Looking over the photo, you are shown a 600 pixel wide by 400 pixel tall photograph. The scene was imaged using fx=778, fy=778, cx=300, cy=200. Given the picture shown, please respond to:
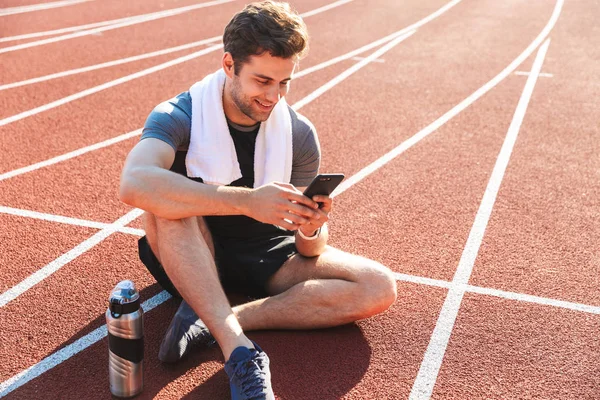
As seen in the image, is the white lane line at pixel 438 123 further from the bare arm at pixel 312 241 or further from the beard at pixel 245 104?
the beard at pixel 245 104

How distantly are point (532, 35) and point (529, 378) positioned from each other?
8.52 meters

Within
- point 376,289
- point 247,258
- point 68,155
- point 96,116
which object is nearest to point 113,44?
point 96,116

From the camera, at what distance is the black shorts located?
399 centimetres

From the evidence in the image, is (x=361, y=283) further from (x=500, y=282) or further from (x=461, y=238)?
(x=461, y=238)

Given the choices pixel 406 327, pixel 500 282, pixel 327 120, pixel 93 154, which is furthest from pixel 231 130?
pixel 327 120

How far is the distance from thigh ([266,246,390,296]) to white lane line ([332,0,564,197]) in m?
1.79

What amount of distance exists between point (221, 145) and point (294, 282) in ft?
2.58

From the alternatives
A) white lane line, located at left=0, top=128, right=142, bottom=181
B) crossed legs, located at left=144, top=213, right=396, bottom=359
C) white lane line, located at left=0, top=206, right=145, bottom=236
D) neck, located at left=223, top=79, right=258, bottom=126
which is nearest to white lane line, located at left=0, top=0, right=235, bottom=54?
white lane line, located at left=0, top=128, right=142, bottom=181

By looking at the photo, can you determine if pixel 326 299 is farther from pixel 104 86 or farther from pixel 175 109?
pixel 104 86

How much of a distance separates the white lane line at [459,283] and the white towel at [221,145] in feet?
3.71

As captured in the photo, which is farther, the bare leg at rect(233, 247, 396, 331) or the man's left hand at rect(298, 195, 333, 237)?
the bare leg at rect(233, 247, 396, 331)

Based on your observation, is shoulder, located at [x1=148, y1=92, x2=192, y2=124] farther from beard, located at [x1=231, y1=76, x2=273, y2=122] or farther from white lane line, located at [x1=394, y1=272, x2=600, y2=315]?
white lane line, located at [x1=394, y1=272, x2=600, y2=315]

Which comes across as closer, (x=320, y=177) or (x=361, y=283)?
(x=320, y=177)

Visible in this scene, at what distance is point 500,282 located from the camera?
14.9ft
